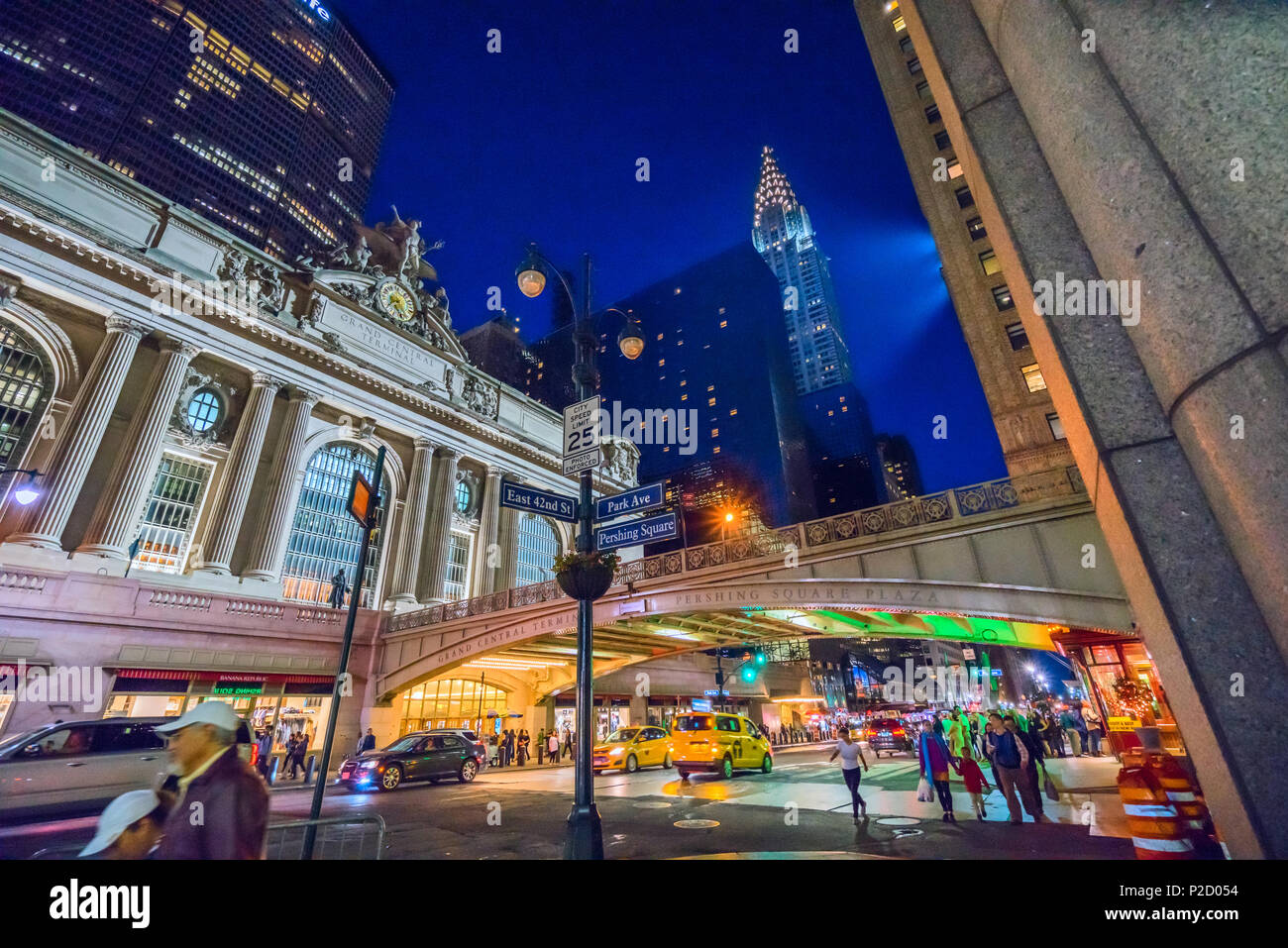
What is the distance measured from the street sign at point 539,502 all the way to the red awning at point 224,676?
70.7 feet

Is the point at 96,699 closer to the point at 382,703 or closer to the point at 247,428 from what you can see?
the point at 382,703

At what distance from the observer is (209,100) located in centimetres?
7119

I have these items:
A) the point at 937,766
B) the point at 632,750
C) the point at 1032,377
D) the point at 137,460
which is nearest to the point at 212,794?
the point at 937,766

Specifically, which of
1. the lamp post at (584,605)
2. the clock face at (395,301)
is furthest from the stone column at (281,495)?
the lamp post at (584,605)

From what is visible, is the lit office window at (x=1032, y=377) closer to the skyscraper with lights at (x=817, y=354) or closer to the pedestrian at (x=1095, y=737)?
the pedestrian at (x=1095, y=737)

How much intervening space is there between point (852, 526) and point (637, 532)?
28.7ft

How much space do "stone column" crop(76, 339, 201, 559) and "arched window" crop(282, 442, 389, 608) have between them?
6.53m

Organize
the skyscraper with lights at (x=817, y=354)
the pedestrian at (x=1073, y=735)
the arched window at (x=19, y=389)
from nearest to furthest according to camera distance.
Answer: the arched window at (x=19, y=389)
the pedestrian at (x=1073, y=735)
the skyscraper with lights at (x=817, y=354)

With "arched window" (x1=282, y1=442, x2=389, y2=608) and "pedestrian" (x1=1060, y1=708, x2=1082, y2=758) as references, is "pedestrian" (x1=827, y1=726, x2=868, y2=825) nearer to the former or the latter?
"arched window" (x1=282, y1=442, x2=389, y2=608)

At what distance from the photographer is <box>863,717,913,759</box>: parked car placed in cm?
2947

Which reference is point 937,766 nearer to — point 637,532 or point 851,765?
point 851,765

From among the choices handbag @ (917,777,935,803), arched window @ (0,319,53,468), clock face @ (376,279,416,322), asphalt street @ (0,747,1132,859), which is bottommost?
asphalt street @ (0,747,1132,859)

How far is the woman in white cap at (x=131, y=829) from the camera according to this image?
253 centimetres

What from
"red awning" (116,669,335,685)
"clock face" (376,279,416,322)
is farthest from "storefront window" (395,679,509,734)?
"clock face" (376,279,416,322)
